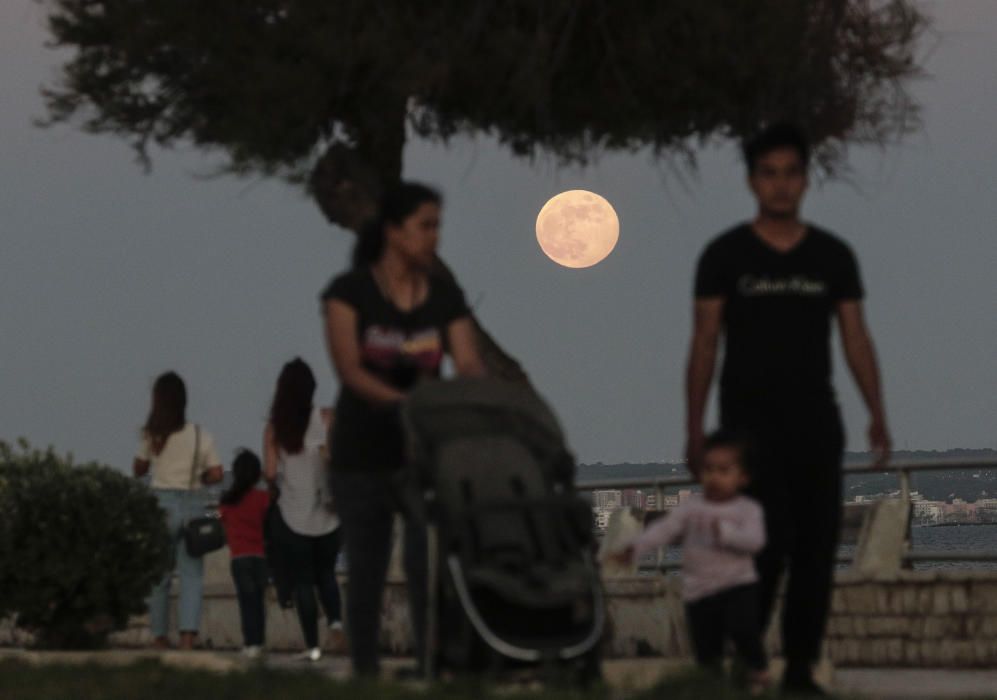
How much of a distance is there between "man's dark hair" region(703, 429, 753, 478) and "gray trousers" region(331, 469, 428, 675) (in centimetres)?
121

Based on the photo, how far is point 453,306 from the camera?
27.1 feet

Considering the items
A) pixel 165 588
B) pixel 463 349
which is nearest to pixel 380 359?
pixel 463 349

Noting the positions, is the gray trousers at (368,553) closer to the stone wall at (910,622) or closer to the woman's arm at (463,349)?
the woman's arm at (463,349)

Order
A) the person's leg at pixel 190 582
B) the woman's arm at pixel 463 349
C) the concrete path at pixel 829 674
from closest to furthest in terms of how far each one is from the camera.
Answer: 1. the woman's arm at pixel 463 349
2. the concrete path at pixel 829 674
3. the person's leg at pixel 190 582

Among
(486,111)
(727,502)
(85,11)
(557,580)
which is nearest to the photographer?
(557,580)

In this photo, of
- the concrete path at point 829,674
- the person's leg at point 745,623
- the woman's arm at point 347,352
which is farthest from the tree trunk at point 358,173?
the person's leg at point 745,623

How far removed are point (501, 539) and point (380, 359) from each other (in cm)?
101

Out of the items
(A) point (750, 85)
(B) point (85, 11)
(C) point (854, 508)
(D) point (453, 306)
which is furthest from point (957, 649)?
(B) point (85, 11)

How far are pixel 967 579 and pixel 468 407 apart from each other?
5.54 m

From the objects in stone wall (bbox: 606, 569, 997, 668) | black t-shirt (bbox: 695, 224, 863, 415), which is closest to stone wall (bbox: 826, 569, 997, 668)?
stone wall (bbox: 606, 569, 997, 668)

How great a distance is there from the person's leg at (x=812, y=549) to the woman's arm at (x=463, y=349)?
1348mm

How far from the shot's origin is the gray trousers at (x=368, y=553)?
803cm

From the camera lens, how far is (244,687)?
8156 millimetres

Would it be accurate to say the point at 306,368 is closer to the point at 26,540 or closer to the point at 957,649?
the point at 26,540
